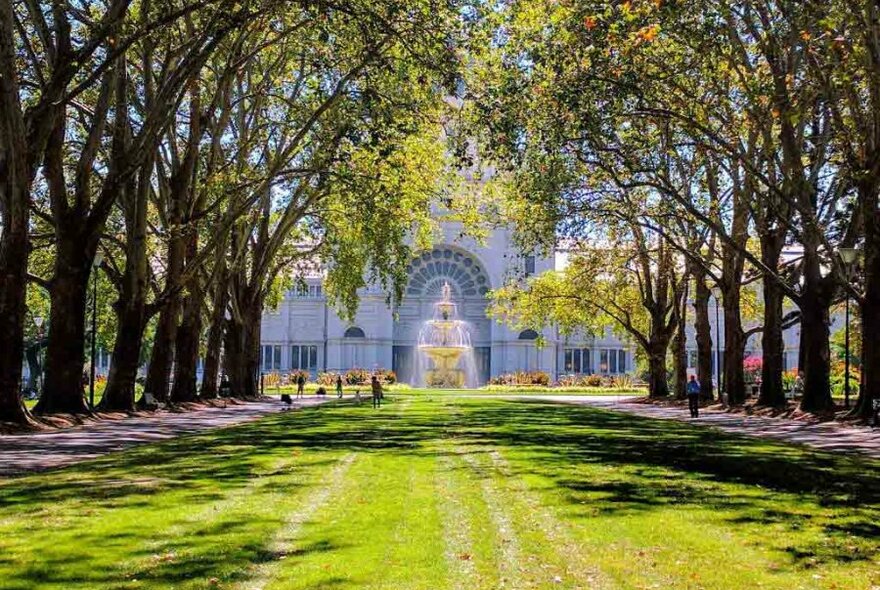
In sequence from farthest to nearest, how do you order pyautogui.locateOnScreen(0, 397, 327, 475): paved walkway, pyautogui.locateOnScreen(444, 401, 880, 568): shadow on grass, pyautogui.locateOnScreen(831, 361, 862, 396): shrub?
pyautogui.locateOnScreen(831, 361, 862, 396): shrub
pyautogui.locateOnScreen(0, 397, 327, 475): paved walkway
pyautogui.locateOnScreen(444, 401, 880, 568): shadow on grass

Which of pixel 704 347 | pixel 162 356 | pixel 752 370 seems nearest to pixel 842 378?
pixel 752 370

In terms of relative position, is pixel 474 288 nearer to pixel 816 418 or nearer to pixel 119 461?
pixel 816 418

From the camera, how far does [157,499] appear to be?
36.5 feet

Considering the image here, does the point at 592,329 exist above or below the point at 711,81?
below

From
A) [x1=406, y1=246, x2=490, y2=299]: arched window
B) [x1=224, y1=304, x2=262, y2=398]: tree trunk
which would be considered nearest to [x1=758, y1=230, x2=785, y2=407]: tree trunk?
[x1=224, y1=304, x2=262, y2=398]: tree trunk

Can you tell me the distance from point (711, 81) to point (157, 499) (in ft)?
64.6

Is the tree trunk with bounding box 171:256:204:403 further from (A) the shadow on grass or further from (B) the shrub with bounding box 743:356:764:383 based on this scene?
(B) the shrub with bounding box 743:356:764:383

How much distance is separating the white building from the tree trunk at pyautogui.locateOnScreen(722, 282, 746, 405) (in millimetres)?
45481

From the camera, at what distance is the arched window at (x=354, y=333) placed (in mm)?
83938

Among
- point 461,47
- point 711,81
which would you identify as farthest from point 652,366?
point 461,47

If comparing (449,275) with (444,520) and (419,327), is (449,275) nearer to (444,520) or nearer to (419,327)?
(419,327)

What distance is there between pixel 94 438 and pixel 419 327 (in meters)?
64.2

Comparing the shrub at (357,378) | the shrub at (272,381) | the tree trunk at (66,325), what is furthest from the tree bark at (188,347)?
the shrub at (272,381)

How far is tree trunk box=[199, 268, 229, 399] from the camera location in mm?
39188
